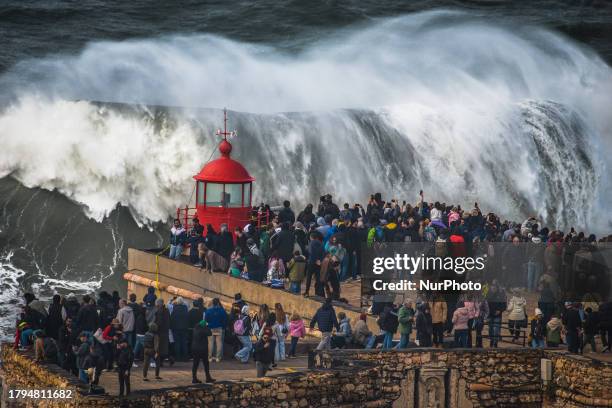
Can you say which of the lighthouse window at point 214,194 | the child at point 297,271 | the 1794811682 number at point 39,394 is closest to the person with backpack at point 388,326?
the child at point 297,271

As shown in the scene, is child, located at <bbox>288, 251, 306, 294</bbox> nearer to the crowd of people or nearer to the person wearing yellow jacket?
the crowd of people

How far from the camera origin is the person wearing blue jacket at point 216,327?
85.4 feet

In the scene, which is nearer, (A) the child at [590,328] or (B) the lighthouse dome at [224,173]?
(A) the child at [590,328]

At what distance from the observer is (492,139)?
49.0 meters

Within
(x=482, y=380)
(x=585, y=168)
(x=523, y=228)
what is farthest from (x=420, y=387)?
(x=585, y=168)

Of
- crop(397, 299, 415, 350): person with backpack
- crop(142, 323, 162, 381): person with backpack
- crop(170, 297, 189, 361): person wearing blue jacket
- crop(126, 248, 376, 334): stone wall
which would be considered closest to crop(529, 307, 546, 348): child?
crop(397, 299, 415, 350): person with backpack

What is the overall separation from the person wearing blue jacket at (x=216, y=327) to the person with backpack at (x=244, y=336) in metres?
0.24

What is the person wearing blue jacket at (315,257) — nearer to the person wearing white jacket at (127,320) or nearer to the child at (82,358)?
the person wearing white jacket at (127,320)

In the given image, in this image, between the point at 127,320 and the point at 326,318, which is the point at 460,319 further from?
the point at 127,320

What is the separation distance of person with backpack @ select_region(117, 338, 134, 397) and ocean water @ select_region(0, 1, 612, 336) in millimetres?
11674

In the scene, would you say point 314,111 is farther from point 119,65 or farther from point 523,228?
point 523,228

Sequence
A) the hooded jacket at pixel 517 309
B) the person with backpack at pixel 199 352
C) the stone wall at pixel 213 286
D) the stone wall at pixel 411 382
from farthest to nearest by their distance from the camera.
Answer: the stone wall at pixel 213 286 < the hooded jacket at pixel 517 309 < the person with backpack at pixel 199 352 < the stone wall at pixel 411 382

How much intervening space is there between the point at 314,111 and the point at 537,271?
19.3m

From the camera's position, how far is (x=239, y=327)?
86.0 ft
